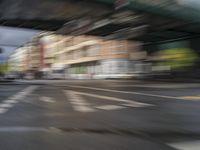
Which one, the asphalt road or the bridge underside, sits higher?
the bridge underside

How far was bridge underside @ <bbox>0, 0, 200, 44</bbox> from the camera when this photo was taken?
33.2m

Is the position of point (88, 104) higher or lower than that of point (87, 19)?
lower

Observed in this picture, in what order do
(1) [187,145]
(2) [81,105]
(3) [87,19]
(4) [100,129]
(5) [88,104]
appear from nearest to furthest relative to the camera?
(1) [187,145], (4) [100,129], (2) [81,105], (5) [88,104], (3) [87,19]

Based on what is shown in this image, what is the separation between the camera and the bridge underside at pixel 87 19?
33.2m

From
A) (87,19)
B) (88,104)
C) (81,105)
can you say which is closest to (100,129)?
(81,105)

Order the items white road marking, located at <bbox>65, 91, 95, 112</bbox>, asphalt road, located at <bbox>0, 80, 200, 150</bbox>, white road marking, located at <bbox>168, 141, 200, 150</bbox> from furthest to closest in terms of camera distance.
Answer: white road marking, located at <bbox>65, 91, 95, 112</bbox> < asphalt road, located at <bbox>0, 80, 200, 150</bbox> < white road marking, located at <bbox>168, 141, 200, 150</bbox>

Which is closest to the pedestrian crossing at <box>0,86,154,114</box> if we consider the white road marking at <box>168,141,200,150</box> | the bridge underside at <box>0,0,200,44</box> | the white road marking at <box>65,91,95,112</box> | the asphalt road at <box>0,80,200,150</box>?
the white road marking at <box>65,91,95,112</box>

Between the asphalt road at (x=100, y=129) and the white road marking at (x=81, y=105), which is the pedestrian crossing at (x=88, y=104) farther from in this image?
the asphalt road at (x=100, y=129)

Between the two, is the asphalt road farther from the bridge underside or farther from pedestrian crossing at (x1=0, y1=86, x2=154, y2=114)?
the bridge underside

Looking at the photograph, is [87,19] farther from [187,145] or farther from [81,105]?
[187,145]

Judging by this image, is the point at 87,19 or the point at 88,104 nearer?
the point at 88,104

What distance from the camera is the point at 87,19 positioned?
3794 cm

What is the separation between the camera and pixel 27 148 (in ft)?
16.5

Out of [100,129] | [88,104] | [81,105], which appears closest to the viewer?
[100,129]
